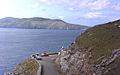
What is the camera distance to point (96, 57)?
95.9ft

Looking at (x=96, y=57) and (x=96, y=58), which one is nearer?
(x=96, y=58)

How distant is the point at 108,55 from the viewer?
2716 cm

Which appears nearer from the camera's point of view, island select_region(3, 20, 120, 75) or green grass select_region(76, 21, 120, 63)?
island select_region(3, 20, 120, 75)

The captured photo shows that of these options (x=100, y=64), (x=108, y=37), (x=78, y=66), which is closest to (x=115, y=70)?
(x=100, y=64)

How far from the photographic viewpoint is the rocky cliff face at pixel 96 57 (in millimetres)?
24894

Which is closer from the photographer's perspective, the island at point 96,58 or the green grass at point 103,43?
the island at point 96,58

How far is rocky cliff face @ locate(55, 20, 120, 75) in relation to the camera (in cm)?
2489

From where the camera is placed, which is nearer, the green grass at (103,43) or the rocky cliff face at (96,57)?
the rocky cliff face at (96,57)

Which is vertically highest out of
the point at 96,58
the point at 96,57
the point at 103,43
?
the point at 103,43

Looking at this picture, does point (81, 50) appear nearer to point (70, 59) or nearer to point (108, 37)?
point (70, 59)

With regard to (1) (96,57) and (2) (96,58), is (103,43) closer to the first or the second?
(1) (96,57)

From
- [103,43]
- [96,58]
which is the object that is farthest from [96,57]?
[103,43]

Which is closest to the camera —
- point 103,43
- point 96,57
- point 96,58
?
point 96,58

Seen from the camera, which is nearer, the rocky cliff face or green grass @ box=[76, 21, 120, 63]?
the rocky cliff face
